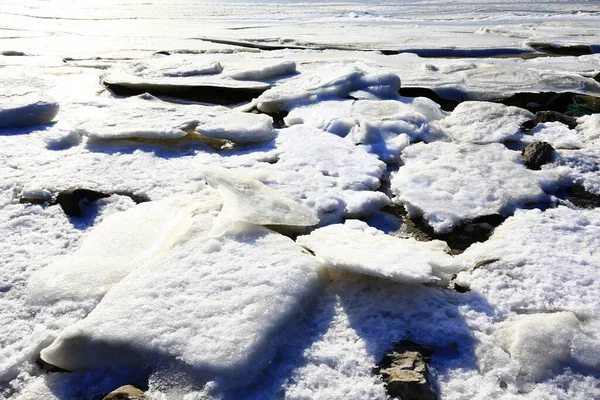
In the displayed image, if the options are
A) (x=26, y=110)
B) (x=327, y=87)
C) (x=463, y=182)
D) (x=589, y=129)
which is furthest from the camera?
(x=327, y=87)

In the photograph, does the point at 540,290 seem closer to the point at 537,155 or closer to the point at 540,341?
the point at 540,341

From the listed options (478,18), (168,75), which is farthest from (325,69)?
(478,18)

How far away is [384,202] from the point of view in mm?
2139

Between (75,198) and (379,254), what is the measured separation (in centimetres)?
126

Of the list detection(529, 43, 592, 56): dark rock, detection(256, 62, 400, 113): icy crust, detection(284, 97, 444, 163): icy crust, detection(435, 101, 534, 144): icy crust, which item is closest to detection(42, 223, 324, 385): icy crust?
detection(284, 97, 444, 163): icy crust

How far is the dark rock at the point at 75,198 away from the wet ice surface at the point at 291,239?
1.8 inches

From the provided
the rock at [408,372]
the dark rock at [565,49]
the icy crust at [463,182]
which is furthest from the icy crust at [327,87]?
the dark rock at [565,49]

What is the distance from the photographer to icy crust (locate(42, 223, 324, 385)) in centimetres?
125

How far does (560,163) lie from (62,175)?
231 centimetres

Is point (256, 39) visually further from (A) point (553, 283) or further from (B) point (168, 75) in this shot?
(A) point (553, 283)

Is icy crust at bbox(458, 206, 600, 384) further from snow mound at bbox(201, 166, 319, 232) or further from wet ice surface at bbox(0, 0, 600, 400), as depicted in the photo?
snow mound at bbox(201, 166, 319, 232)

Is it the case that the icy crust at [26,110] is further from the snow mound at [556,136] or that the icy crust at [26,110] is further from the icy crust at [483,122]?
the snow mound at [556,136]

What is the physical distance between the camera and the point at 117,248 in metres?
1.72

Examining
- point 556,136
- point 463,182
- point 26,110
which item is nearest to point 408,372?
point 463,182
